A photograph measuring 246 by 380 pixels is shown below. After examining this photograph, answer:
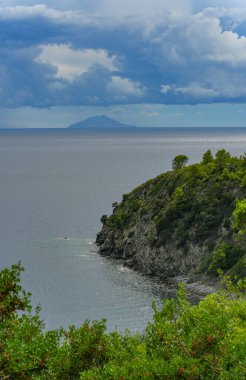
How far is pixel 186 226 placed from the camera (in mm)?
125938

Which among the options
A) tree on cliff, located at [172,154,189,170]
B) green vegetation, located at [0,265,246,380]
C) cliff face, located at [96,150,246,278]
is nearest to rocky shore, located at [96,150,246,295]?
cliff face, located at [96,150,246,278]

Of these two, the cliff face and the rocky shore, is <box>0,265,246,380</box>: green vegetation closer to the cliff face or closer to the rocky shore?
the rocky shore

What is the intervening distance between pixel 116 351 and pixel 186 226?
101 meters

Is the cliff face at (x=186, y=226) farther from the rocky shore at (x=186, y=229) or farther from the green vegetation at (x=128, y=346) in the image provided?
the green vegetation at (x=128, y=346)

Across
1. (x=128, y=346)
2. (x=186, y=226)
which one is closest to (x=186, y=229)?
(x=186, y=226)

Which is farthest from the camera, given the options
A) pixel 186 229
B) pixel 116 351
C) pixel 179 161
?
pixel 179 161

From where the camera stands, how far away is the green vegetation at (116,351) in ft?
73.4

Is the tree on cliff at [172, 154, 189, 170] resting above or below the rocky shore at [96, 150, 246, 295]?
above

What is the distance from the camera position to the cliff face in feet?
378

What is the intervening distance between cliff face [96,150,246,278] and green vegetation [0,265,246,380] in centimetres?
8043

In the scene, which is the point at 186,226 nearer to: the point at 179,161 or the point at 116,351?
the point at 179,161

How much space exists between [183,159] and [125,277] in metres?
53.1

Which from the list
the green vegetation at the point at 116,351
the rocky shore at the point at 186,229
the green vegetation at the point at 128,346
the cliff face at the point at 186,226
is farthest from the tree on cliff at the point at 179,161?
the green vegetation at the point at 116,351

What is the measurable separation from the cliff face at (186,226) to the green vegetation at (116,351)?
80426 mm
